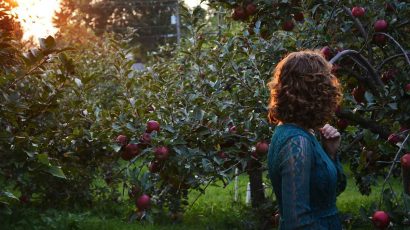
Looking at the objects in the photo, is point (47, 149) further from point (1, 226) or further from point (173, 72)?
point (173, 72)

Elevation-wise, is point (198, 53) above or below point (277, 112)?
above

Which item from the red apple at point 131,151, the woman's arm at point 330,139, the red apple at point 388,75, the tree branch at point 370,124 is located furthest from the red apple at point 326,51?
the woman's arm at point 330,139

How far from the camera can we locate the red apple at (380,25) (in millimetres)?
4145

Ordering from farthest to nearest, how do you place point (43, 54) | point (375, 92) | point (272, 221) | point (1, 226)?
1. point (1, 226)
2. point (272, 221)
3. point (375, 92)
4. point (43, 54)

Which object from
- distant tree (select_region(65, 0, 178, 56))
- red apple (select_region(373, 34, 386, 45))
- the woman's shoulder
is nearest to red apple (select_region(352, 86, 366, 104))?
red apple (select_region(373, 34, 386, 45))

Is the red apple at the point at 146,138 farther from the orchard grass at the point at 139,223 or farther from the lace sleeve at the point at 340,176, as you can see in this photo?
the lace sleeve at the point at 340,176

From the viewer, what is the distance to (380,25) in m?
4.15

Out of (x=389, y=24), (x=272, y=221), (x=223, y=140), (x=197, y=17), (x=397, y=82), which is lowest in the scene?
(x=272, y=221)

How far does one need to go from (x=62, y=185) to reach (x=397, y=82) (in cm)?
441

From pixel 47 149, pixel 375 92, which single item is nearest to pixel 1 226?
pixel 47 149

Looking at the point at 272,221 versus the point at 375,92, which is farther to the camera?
the point at 272,221

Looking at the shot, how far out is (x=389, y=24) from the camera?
167 inches

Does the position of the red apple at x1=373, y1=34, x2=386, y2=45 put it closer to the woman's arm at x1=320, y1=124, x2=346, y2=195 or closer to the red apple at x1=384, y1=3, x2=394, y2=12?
the red apple at x1=384, y1=3, x2=394, y2=12

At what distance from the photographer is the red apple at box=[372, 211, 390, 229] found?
3.07 metres
